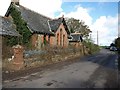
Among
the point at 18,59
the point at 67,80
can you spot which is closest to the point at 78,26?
the point at 18,59

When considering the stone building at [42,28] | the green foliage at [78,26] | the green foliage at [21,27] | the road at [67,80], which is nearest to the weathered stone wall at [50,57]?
the stone building at [42,28]

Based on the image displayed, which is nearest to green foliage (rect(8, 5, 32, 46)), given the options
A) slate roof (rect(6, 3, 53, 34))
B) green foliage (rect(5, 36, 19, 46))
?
slate roof (rect(6, 3, 53, 34))

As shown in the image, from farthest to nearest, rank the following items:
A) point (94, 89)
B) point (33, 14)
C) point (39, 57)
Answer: point (33, 14)
point (39, 57)
point (94, 89)

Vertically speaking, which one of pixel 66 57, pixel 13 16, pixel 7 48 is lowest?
pixel 66 57

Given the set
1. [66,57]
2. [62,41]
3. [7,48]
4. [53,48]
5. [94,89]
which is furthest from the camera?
Answer: [62,41]

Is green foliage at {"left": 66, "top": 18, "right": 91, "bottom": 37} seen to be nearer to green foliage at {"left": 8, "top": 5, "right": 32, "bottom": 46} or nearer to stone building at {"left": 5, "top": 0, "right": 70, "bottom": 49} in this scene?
stone building at {"left": 5, "top": 0, "right": 70, "bottom": 49}

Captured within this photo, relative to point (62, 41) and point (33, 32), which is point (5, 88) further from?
point (62, 41)

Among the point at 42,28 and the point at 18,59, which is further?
the point at 42,28

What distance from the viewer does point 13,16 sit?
3058 centimetres

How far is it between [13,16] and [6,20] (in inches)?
81.3

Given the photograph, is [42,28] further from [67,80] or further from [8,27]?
[67,80]

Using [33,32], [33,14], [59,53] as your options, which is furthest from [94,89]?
[33,14]

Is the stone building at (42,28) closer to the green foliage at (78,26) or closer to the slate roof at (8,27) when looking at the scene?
the slate roof at (8,27)

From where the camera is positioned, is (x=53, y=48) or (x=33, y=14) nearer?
(x=53, y=48)
